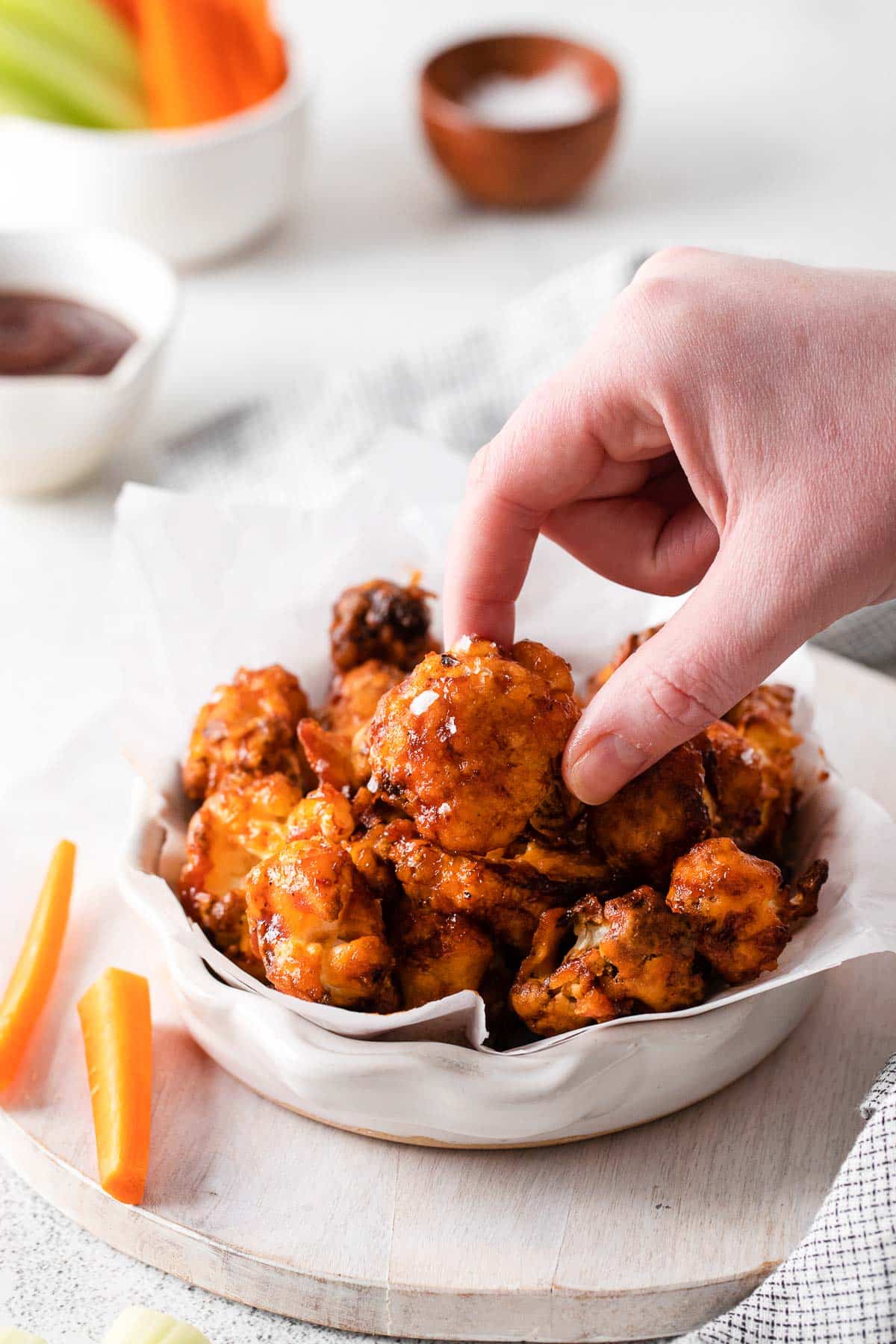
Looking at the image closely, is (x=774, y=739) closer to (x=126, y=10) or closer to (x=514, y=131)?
(x=514, y=131)

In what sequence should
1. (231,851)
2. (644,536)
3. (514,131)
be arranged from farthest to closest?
(514,131), (644,536), (231,851)

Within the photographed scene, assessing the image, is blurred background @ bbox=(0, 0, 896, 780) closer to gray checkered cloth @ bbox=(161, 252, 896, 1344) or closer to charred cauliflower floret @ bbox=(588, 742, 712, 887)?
gray checkered cloth @ bbox=(161, 252, 896, 1344)

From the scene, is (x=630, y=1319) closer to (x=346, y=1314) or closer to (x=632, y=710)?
(x=346, y=1314)

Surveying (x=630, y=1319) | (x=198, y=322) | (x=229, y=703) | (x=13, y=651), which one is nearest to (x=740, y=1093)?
(x=630, y=1319)

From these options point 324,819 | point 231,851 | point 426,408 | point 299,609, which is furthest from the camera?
point 426,408

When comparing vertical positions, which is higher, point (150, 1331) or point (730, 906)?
point (730, 906)

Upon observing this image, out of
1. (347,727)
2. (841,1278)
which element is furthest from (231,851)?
(841,1278)

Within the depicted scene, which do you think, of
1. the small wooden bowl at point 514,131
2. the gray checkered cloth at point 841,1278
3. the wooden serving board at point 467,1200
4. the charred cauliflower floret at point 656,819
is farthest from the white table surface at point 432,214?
the gray checkered cloth at point 841,1278
